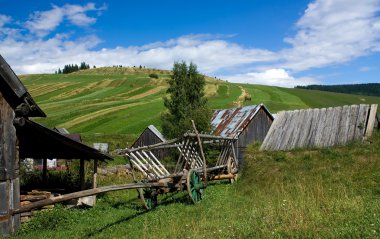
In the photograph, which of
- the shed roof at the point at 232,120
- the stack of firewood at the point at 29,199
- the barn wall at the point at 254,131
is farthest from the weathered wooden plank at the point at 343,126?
the stack of firewood at the point at 29,199

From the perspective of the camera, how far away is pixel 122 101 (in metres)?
73.0

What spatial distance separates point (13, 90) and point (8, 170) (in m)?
2.35

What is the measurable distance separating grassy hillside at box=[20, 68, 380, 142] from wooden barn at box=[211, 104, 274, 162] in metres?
11.9

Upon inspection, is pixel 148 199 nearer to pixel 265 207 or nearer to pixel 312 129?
pixel 265 207

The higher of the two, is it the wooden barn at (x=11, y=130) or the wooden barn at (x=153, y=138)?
the wooden barn at (x=11, y=130)

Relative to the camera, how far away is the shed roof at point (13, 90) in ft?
36.8

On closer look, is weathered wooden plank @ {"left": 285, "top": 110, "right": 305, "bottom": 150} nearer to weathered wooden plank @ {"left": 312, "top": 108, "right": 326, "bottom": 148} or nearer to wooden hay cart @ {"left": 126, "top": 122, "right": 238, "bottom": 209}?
weathered wooden plank @ {"left": 312, "top": 108, "right": 326, "bottom": 148}

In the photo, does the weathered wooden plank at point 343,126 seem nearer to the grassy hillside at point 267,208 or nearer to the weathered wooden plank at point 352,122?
the weathered wooden plank at point 352,122

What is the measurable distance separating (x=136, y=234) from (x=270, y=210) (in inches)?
126

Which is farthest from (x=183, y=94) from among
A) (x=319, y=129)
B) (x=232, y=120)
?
(x=319, y=129)

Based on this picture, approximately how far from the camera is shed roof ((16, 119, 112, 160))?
1268 centimetres

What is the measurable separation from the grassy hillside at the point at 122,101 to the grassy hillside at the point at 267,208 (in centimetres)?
2518

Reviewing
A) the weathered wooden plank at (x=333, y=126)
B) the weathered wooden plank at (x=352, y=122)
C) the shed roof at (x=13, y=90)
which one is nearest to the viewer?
the shed roof at (x=13, y=90)

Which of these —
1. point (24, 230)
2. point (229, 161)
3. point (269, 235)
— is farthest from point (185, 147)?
point (269, 235)
